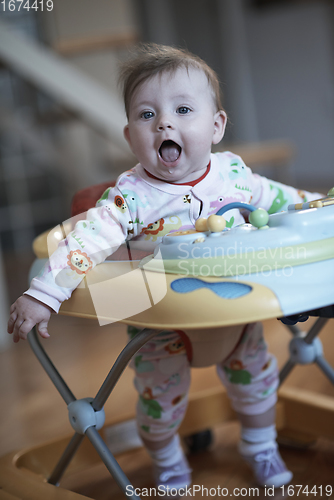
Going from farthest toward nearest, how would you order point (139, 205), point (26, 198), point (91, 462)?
1. point (26, 198)
2. point (91, 462)
3. point (139, 205)

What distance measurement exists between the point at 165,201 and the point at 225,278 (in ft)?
0.57

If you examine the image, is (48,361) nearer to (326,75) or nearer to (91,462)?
(91,462)

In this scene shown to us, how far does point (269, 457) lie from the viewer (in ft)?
2.56

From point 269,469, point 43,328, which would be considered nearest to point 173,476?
point 269,469

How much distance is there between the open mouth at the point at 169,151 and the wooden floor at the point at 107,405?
214 mm

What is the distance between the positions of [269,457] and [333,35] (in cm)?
374

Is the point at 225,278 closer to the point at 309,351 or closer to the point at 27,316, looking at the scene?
the point at 27,316

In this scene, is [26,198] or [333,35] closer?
[26,198]

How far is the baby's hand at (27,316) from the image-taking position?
1.75 feet

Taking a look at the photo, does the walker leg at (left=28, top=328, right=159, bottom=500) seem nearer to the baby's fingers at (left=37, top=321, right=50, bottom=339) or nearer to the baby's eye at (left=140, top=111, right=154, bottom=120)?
the baby's fingers at (left=37, top=321, right=50, bottom=339)

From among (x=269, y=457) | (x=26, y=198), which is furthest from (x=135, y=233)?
(x=26, y=198)

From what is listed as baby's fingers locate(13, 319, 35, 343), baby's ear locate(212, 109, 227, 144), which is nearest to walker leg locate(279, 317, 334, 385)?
baby's ear locate(212, 109, 227, 144)

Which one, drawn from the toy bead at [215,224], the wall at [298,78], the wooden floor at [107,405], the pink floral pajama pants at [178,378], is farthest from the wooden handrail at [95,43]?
the wall at [298,78]

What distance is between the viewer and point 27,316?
535 mm
